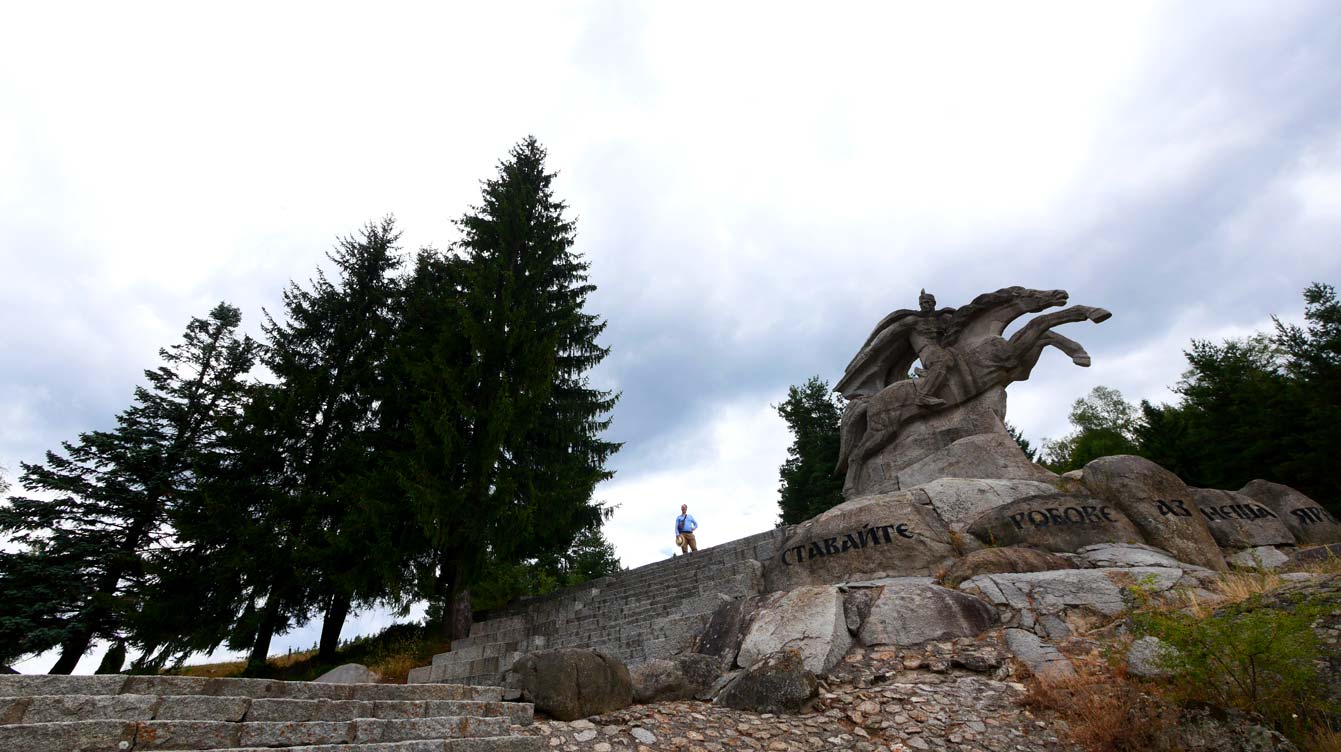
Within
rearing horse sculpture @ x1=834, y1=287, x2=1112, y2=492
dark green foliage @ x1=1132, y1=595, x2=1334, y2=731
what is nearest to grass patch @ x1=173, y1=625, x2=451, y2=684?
rearing horse sculpture @ x1=834, y1=287, x2=1112, y2=492

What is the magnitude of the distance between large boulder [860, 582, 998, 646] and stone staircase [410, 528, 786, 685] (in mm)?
2725

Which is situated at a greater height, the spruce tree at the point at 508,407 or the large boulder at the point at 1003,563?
the spruce tree at the point at 508,407

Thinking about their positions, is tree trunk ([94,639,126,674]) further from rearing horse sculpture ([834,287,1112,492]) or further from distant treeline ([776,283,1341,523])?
distant treeline ([776,283,1341,523])

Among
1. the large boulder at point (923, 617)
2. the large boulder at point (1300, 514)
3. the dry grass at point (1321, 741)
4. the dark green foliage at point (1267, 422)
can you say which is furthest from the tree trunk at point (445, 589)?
the dark green foliage at point (1267, 422)

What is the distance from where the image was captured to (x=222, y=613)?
1195cm

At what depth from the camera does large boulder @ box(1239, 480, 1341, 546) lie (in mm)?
8156

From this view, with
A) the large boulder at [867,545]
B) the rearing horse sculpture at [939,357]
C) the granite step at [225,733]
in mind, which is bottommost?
the granite step at [225,733]

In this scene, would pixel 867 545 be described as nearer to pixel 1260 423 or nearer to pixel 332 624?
pixel 332 624

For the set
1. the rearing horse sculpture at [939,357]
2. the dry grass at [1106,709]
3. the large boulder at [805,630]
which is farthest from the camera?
the rearing horse sculpture at [939,357]

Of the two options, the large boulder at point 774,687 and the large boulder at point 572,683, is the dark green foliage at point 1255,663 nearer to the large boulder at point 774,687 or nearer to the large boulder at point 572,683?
the large boulder at point 774,687

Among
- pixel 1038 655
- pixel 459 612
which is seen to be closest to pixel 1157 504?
pixel 1038 655

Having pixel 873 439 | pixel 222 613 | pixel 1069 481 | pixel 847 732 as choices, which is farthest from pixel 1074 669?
pixel 222 613

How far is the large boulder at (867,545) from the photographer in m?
7.97

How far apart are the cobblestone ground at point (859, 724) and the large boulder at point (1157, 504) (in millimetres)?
3846
